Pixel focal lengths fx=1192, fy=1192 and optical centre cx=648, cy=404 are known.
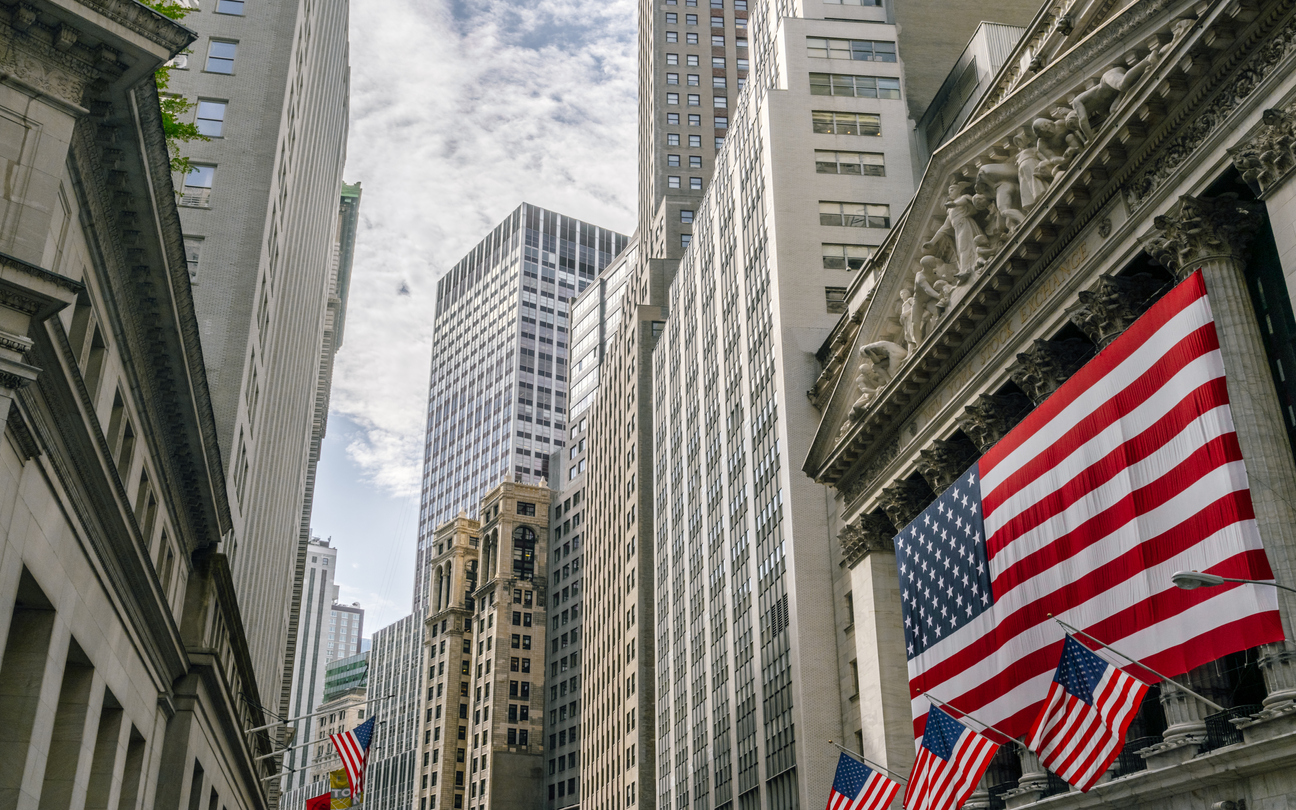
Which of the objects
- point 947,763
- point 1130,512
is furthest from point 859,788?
point 1130,512

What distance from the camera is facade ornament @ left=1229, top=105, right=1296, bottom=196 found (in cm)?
2577

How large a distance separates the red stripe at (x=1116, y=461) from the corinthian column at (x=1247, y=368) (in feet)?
1.87

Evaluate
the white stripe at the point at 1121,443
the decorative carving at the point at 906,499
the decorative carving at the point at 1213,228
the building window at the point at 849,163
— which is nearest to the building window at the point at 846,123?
the building window at the point at 849,163

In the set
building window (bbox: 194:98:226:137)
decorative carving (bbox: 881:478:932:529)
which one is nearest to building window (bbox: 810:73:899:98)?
decorative carving (bbox: 881:478:932:529)

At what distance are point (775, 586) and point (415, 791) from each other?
133411 mm

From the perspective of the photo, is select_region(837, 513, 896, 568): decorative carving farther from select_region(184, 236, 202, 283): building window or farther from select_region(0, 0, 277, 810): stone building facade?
select_region(184, 236, 202, 283): building window

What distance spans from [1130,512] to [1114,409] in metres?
2.91

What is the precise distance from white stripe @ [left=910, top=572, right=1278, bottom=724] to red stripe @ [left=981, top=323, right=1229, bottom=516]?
4337 mm

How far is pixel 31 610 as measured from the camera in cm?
2416

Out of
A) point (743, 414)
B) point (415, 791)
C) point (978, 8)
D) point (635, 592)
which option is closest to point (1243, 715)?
point (743, 414)

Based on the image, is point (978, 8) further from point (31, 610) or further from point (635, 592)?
point (31, 610)

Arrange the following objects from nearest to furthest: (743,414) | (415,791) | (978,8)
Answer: (743,414) → (978,8) → (415,791)

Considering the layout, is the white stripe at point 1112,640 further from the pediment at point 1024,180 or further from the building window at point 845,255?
the building window at point 845,255

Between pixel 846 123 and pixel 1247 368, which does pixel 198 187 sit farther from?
pixel 846 123
